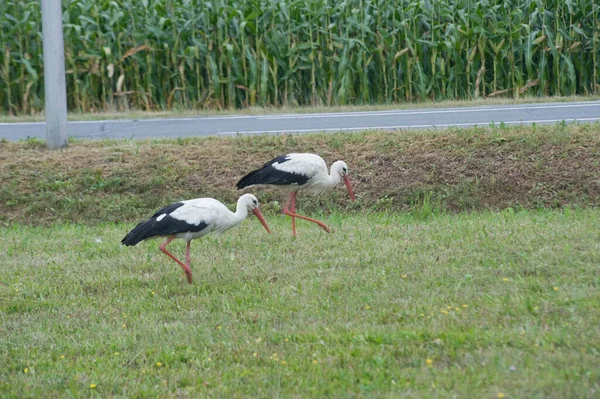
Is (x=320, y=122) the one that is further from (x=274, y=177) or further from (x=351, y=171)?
(x=274, y=177)

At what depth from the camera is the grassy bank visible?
37.3 feet

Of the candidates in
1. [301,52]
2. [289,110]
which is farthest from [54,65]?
[301,52]

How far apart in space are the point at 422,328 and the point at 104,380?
216cm

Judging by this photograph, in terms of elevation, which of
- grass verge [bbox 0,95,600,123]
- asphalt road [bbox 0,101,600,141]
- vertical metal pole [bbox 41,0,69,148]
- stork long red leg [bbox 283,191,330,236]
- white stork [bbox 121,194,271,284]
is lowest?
stork long red leg [bbox 283,191,330,236]

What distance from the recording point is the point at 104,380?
19.7 ft

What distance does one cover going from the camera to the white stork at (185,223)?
26.7 feet

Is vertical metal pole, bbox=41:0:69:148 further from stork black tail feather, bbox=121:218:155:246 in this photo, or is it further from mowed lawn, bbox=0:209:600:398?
stork black tail feather, bbox=121:218:155:246

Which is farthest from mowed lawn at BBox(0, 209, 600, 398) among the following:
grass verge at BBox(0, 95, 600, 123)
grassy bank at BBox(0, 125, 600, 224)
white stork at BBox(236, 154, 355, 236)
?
grass verge at BBox(0, 95, 600, 123)

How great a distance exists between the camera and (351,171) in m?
12.0

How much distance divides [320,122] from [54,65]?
462cm

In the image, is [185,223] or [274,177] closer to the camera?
[185,223]

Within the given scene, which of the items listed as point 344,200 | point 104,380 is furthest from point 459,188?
point 104,380

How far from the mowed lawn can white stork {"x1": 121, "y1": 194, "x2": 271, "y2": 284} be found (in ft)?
1.38

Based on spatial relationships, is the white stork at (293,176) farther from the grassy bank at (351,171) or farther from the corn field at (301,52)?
the corn field at (301,52)
